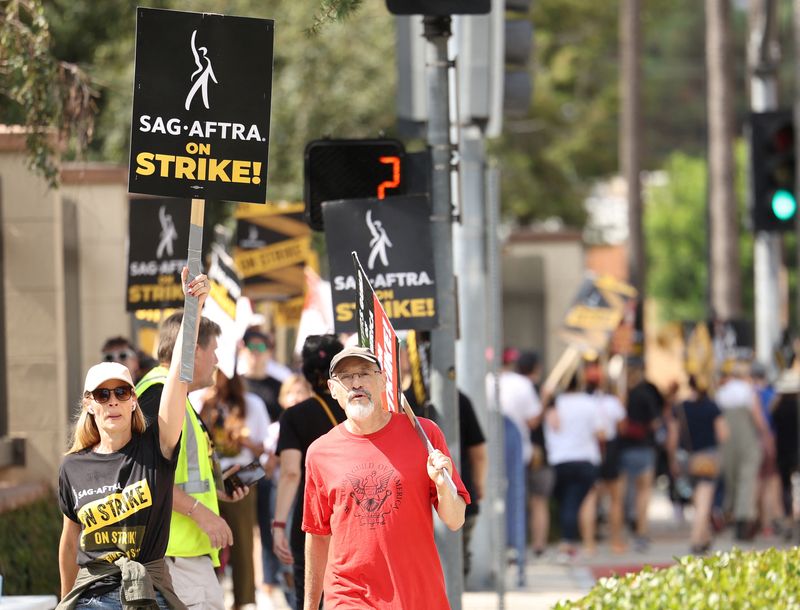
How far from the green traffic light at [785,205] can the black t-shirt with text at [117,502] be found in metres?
9.76

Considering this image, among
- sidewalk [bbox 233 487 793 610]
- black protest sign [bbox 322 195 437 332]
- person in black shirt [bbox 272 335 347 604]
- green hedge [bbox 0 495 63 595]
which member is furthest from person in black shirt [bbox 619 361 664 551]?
black protest sign [bbox 322 195 437 332]

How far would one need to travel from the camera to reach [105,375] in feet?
21.8

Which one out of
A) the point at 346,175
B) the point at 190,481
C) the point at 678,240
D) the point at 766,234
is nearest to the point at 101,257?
the point at 346,175

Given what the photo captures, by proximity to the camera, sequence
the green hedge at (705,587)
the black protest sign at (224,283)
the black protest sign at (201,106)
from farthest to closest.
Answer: the black protest sign at (224,283) < the black protest sign at (201,106) < the green hedge at (705,587)

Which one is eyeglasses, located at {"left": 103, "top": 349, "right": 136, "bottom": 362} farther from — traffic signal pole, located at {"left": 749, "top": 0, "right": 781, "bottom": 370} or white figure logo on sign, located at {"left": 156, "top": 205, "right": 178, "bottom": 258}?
traffic signal pole, located at {"left": 749, "top": 0, "right": 781, "bottom": 370}

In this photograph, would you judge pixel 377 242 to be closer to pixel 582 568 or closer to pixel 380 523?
pixel 380 523

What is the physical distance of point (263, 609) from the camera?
1220cm

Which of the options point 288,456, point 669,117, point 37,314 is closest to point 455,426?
point 288,456

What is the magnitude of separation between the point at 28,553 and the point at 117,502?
3995 millimetres

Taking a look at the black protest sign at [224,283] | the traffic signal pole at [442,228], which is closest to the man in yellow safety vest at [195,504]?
the traffic signal pole at [442,228]

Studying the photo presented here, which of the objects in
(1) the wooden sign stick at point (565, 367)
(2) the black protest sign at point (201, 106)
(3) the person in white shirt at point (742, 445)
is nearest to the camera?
(2) the black protest sign at point (201, 106)

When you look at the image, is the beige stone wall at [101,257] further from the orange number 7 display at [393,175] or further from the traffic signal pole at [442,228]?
the traffic signal pole at [442,228]

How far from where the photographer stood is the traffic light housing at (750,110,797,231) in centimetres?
1530

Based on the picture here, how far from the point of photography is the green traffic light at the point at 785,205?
15297 millimetres
